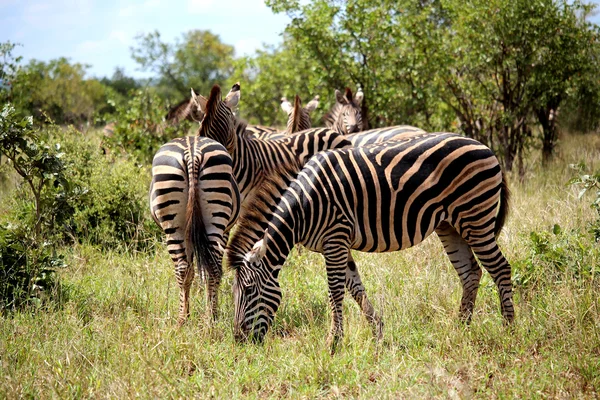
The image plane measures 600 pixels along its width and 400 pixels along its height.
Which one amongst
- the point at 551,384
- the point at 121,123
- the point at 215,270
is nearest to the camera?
the point at 551,384

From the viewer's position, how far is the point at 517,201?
8.41m

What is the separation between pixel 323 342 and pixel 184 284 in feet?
4.98

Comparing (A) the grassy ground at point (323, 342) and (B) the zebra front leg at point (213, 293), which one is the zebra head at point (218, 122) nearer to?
(A) the grassy ground at point (323, 342)

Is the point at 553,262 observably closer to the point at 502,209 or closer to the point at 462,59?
the point at 502,209

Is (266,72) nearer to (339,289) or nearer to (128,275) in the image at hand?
(128,275)

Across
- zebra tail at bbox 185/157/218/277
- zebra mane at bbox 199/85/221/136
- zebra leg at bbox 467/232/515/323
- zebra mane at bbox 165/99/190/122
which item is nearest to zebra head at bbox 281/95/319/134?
zebra mane at bbox 165/99/190/122

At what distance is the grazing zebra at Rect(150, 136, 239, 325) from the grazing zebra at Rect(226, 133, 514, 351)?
672 mm

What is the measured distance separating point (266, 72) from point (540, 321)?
13.2 m

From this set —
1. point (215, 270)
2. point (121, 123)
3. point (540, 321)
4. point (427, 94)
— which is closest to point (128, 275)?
point (215, 270)

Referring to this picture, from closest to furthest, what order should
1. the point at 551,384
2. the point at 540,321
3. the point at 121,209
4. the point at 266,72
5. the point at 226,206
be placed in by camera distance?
1. the point at 551,384
2. the point at 540,321
3. the point at 226,206
4. the point at 121,209
5. the point at 266,72

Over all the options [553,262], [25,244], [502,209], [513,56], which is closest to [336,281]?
[502,209]

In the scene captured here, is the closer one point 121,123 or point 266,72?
point 121,123

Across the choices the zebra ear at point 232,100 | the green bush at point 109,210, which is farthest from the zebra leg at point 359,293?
the green bush at point 109,210

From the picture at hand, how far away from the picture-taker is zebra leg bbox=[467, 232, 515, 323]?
5117 millimetres
